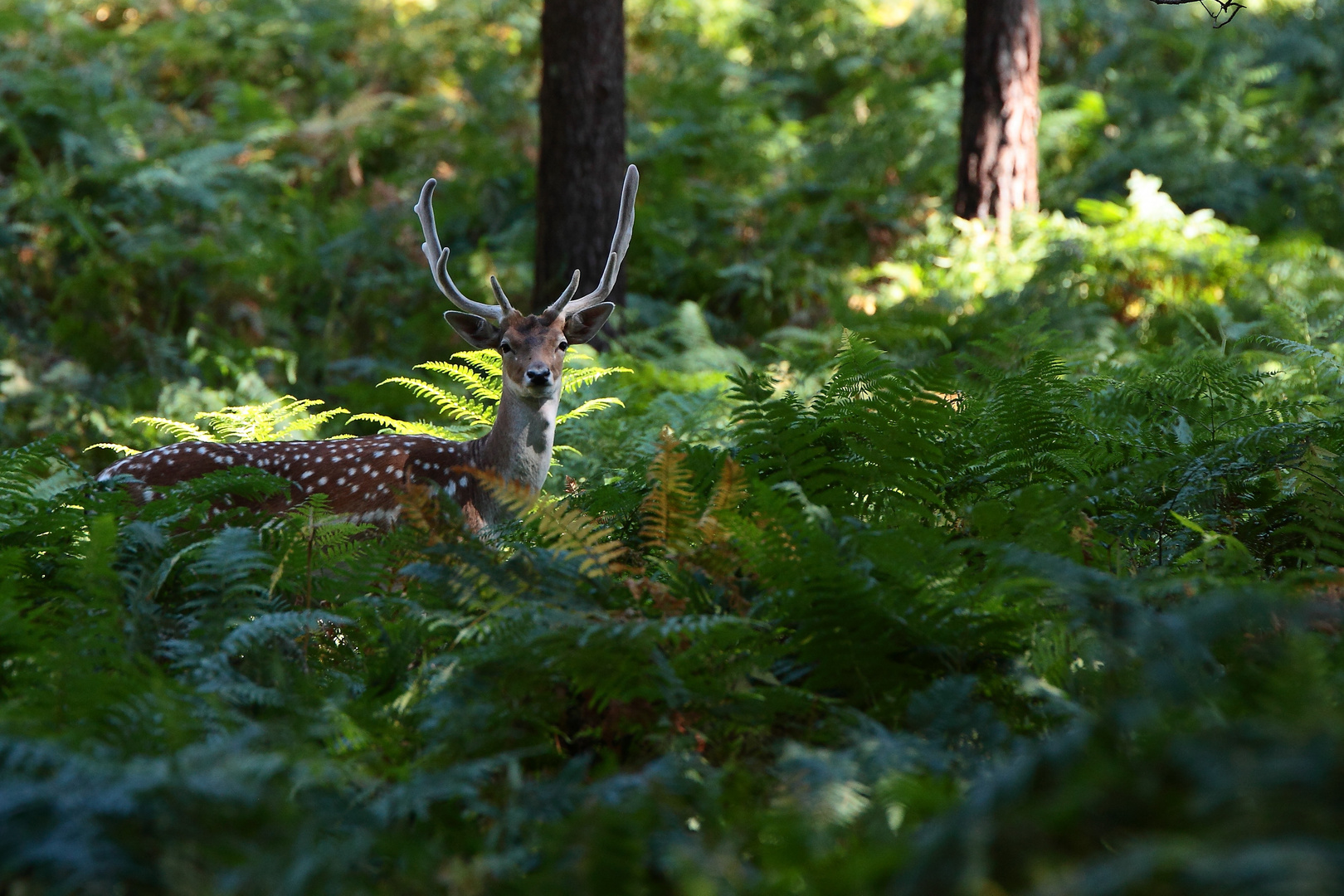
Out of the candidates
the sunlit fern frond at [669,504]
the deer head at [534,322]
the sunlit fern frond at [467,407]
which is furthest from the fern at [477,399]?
the sunlit fern frond at [669,504]

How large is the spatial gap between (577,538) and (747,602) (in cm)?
45

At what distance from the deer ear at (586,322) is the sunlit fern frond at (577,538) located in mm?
2168

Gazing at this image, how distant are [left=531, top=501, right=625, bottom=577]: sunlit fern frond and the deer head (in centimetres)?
184

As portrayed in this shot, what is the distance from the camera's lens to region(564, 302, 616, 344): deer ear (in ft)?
16.0

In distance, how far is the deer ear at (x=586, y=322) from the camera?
488 cm

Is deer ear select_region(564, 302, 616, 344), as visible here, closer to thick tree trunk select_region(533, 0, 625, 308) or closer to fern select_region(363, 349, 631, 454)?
fern select_region(363, 349, 631, 454)

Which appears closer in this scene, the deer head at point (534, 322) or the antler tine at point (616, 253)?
the deer head at point (534, 322)

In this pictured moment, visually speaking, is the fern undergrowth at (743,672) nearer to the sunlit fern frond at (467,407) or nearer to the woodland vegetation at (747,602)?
the woodland vegetation at (747,602)

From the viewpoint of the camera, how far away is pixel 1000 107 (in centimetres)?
790

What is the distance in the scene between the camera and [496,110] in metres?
10.8

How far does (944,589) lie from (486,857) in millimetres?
1263

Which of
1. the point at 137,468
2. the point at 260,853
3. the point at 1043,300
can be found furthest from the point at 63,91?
the point at 260,853

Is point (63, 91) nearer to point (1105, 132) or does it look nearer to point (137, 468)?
point (137, 468)

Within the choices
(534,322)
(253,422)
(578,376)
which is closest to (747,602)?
(534,322)
